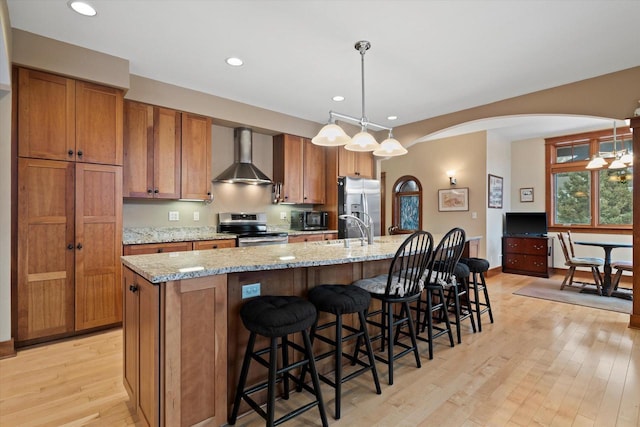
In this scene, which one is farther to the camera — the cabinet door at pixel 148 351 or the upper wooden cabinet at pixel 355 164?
the upper wooden cabinet at pixel 355 164

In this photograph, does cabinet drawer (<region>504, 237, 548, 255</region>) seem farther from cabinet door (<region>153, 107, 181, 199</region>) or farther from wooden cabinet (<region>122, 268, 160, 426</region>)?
wooden cabinet (<region>122, 268, 160, 426</region>)

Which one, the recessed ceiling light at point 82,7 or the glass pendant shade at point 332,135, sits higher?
the recessed ceiling light at point 82,7

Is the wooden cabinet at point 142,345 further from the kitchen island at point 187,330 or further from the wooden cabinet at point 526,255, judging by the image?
the wooden cabinet at point 526,255

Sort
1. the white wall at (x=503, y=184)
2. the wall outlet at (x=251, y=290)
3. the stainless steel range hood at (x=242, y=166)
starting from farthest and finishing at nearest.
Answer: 1. the white wall at (x=503, y=184)
2. the stainless steel range hood at (x=242, y=166)
3. the wall outlet at (x=251, y=290)

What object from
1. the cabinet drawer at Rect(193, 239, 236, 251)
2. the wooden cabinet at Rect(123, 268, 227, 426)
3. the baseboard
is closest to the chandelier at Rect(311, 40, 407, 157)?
the wooden cabinet at Rect(123, 268, 227, 426)

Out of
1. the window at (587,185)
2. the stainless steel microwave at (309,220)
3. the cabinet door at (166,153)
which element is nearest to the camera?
the cabinet door at (166,153)

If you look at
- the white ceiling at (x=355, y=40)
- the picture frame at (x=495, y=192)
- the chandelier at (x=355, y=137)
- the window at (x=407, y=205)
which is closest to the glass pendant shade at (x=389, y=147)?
the chandelier at (x=355, y=137)

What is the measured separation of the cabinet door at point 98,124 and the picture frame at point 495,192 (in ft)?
19.6

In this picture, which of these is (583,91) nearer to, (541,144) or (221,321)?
(541,144)

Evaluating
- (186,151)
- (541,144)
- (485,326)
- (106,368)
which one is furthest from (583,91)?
(106,368)

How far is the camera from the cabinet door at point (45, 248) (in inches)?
107

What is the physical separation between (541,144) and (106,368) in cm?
769

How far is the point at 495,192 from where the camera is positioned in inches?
246

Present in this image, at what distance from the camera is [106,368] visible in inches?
95.7
